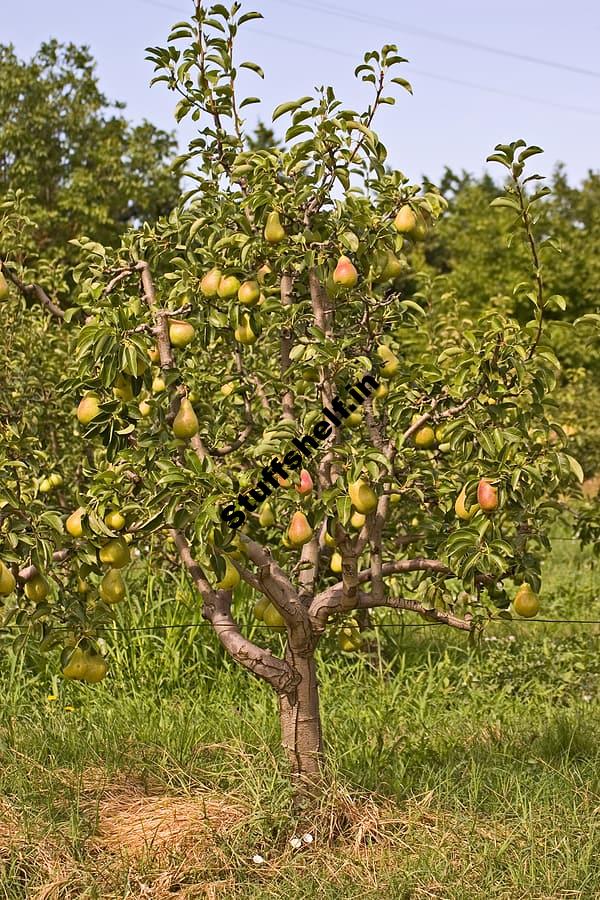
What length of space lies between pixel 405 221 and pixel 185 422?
2.20 ft

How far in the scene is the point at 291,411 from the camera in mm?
2535

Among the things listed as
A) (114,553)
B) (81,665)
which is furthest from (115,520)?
(81,665)

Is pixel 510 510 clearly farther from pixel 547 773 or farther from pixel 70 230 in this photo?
pixel 70 230

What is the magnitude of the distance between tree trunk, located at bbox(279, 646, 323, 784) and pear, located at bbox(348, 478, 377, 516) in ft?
2.02

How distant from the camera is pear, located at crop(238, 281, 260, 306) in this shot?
2289mm

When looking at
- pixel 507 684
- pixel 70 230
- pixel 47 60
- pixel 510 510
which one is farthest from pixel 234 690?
pixel 47 60

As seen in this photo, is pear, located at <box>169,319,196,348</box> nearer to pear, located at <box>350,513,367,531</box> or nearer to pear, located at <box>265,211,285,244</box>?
pear, located at <box>265,211,285,244</box>

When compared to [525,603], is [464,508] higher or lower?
higher

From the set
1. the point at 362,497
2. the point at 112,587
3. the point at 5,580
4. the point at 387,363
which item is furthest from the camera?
the point at 387,363

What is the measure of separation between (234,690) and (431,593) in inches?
50.3

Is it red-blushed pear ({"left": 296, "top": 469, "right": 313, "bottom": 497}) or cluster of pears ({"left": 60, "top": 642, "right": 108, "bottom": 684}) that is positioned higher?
red-blushed pear ({"left": 296, "top": 469, "right": 313, "bottom": 497})

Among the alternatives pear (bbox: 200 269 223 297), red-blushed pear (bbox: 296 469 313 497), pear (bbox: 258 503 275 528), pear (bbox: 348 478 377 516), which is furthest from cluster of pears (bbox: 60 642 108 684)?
pear (bbox: 200 269 223 297)

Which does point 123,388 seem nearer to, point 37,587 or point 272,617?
point 37,587

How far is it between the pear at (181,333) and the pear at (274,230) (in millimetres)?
284
